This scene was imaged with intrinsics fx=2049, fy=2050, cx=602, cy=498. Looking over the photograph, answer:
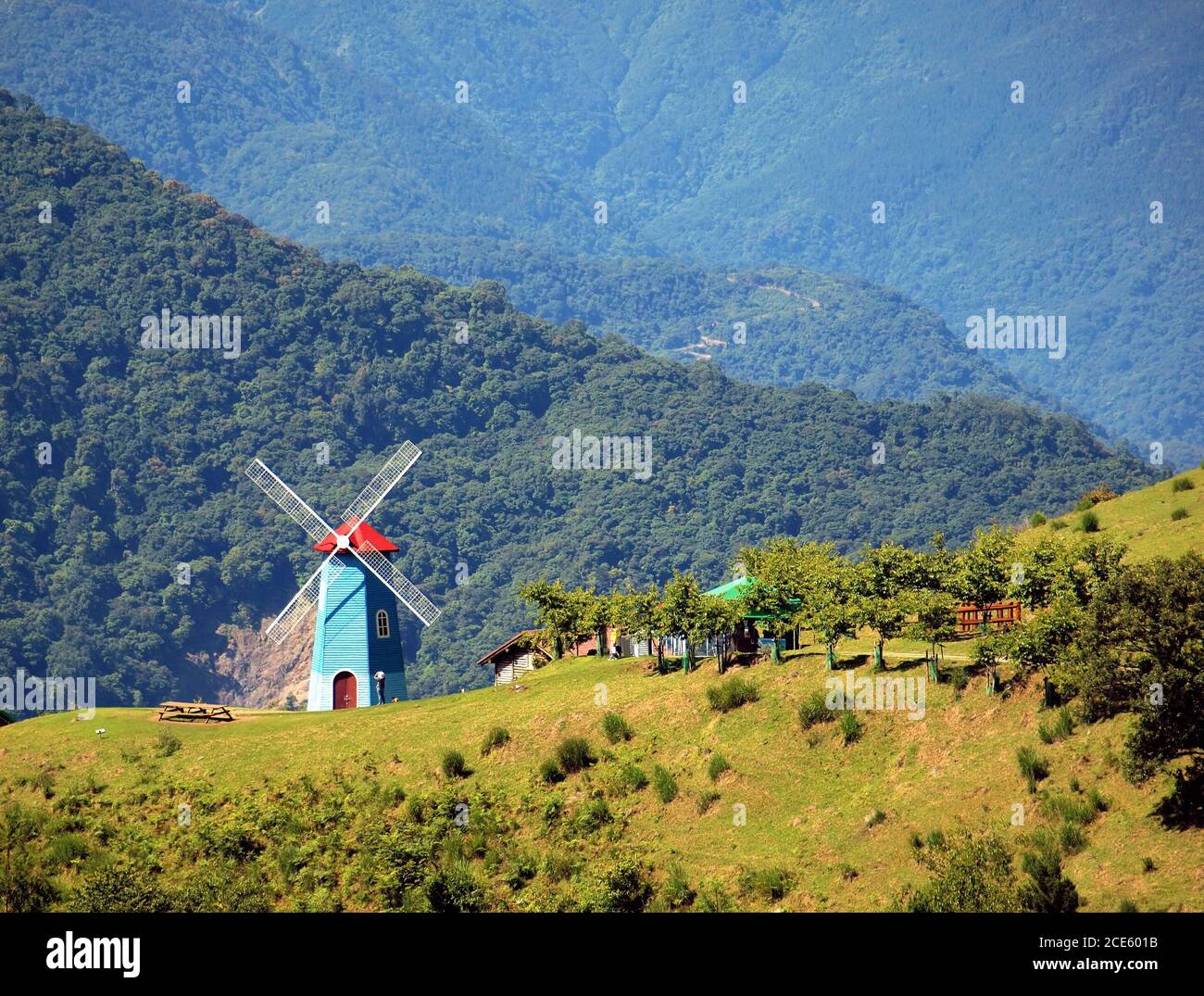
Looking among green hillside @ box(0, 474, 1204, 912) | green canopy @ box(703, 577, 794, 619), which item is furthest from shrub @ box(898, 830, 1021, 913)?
green canopy @ box(703, 577, 794, 619)

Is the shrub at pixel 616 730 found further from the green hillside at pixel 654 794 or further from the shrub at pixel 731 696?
the shrub at pixel 731 696

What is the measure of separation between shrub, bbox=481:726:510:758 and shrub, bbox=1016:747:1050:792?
74.1ft

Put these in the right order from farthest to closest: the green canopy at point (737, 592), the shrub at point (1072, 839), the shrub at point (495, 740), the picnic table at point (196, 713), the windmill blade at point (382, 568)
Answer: the windmill blade at point (382, 568) < the picnic table at point (196, 713) < the green canopy at point (737, 592) < the shrub at point (495, 740) < the shrub at point (1072, 839)

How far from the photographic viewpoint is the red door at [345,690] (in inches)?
4109

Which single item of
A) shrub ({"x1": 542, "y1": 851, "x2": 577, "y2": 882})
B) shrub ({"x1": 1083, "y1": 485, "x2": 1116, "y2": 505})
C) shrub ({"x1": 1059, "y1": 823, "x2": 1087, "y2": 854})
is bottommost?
shrub ({"x1": 542, "y1": 851, "x2": 577, "y2": 882})

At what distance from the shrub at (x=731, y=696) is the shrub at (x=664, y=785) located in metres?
4.11

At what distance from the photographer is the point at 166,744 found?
87.8 metres

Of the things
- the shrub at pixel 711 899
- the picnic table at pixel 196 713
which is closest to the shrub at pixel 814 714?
the shrub at pixel 711 899

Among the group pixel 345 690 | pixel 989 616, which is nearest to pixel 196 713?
pixel 345 690

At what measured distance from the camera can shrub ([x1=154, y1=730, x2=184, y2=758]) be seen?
3440 inches

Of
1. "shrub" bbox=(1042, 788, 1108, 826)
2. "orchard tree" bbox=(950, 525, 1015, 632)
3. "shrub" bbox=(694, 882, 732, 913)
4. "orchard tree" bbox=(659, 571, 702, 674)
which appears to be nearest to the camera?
"shrub" bbox=(1042, 788, 1108, 826)

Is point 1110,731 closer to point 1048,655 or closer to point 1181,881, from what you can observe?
point 1048,655

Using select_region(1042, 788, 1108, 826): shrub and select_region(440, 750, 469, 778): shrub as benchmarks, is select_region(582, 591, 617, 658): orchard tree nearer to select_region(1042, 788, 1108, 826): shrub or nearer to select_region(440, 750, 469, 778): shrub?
select_region(440, 750, 469, 778): shrub

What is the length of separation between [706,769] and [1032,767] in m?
13.9
